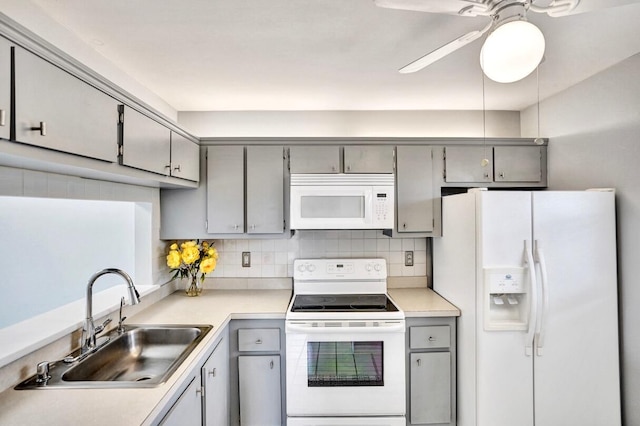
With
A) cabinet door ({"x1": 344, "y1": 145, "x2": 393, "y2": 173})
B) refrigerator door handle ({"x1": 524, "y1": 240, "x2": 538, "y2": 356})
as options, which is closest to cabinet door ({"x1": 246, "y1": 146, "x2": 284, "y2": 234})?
cabinet door ({"x1": 344, "y1": 145, "x2": 393, "y2": 173})

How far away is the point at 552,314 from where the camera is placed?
6.08 feet

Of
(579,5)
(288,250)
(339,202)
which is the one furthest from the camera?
(288,250)

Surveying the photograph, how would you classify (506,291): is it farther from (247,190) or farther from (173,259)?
(173,259)

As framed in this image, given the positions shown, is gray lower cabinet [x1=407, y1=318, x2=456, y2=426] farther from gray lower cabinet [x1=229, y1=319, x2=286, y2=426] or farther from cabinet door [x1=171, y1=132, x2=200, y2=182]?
cabinet door [x1=171, y1=132, x2=200, y2=182]

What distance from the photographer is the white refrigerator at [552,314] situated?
6.07 ft

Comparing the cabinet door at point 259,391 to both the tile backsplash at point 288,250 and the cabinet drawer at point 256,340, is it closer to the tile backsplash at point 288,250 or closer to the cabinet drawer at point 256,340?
the cabinet drawer at point 256,340

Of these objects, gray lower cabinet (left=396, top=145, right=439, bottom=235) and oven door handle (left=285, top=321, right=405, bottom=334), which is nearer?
oven door handle (left=285, top=321, right=405, bottom=334)

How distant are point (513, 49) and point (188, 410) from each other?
1934 millimetres

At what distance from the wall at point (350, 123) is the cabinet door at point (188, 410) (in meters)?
1.95

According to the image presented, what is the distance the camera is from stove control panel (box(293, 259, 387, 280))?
103 inches

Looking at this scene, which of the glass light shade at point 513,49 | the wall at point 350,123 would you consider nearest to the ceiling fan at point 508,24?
the glass light shade at point 513,49

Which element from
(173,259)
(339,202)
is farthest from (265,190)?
(173,259)

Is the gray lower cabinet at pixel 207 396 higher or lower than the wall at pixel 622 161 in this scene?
lower

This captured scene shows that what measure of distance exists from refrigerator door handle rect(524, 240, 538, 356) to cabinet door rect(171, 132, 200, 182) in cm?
215
